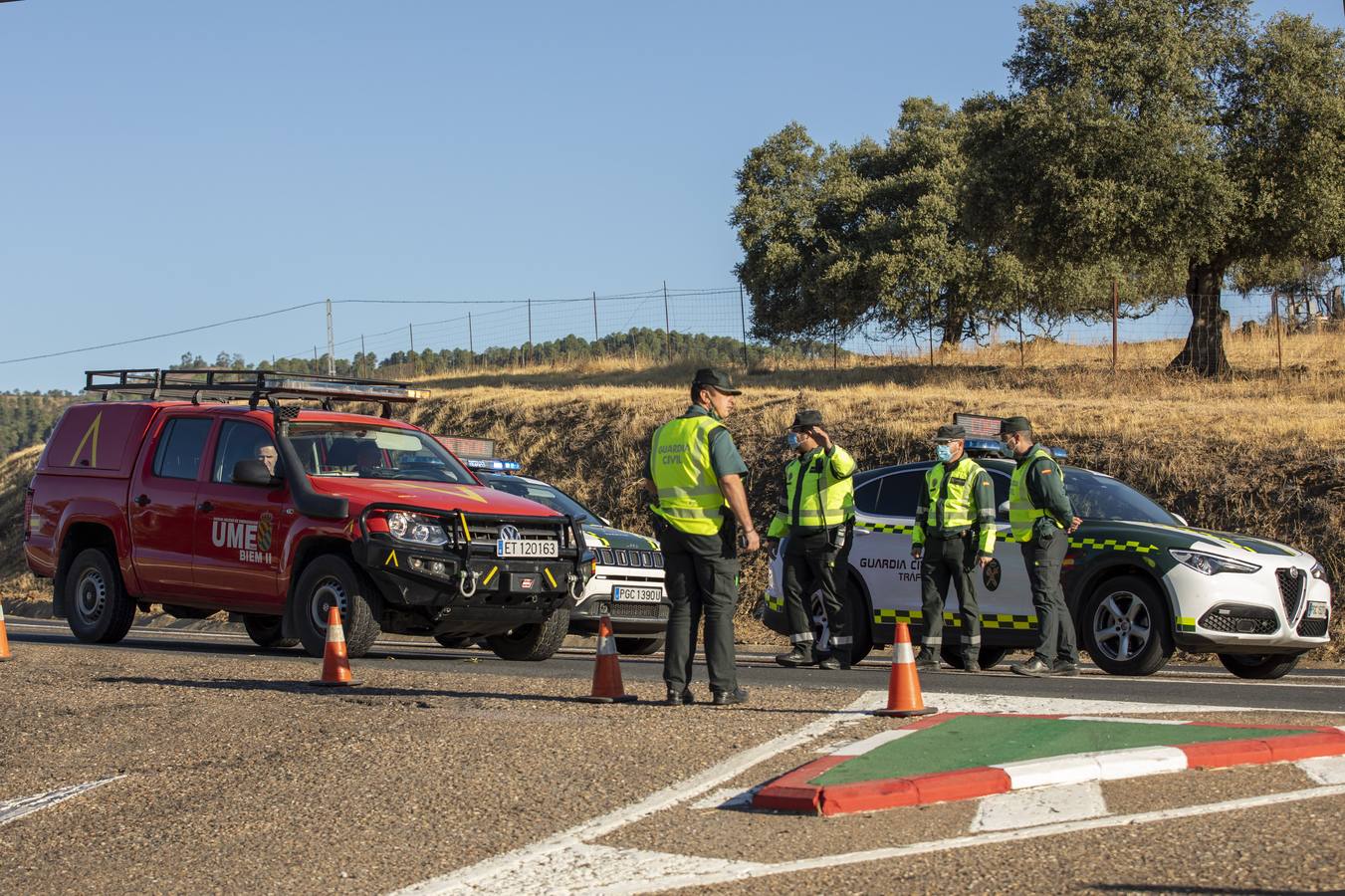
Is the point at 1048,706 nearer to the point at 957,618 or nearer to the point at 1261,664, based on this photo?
the point at 957,618

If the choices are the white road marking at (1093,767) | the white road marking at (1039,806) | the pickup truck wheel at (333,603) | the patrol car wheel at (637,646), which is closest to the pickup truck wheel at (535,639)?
the pickup truck wheel at (333,603)

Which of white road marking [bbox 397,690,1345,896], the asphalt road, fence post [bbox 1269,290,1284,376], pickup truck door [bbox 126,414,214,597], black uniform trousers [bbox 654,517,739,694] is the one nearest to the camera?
white road marking [bbox 397,690,1345,896]

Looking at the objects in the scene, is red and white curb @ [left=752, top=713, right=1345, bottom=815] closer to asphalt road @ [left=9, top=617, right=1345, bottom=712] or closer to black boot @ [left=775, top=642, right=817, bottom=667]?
asphalt road @ [left=9, top=617, right=1345, bottom=712]

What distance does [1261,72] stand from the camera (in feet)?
103

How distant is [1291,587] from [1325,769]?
5.41m

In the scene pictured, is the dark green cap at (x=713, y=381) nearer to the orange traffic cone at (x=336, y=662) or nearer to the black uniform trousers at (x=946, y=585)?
the orange traffic cone at (x=336, y=662)

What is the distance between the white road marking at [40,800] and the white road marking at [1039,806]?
14.0ft

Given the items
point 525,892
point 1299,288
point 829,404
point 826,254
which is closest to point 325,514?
point 525,892

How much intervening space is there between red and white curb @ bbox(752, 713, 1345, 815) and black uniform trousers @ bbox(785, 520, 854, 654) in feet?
15.6

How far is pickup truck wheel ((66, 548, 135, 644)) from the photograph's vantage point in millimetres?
14445

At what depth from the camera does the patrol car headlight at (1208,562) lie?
39.1 feet

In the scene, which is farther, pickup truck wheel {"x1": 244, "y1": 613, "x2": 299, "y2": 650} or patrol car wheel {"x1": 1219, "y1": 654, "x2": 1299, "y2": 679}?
pickup truck wheel {"x1": 244, "y1": 613, "x2": 299, "y2": 650}

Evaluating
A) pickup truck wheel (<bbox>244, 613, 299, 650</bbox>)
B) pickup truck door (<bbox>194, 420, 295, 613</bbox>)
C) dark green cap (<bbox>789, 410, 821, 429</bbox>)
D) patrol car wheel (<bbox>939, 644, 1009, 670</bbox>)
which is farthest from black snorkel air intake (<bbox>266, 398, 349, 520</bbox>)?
patrol car wheel (<bbox>939, 644, 1009, 670</bbox>)

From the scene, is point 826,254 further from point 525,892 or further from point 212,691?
point 525,892
